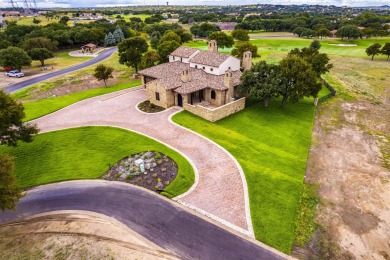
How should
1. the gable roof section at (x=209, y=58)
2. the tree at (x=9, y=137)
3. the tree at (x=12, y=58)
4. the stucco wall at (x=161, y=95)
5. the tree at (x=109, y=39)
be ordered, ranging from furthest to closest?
1. the tree at (x=109, y=39)
2. the tree at (x=12, y=58)
3. the gable roof section at (x=209, y=58)
4. the stucco wall at (x=161, y=95)
5. the tree at (x=9, y=137)

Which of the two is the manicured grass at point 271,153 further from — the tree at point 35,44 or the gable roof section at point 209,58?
the tree at point 35,44

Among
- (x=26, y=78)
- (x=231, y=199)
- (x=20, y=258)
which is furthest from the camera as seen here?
(x=26, y=78)

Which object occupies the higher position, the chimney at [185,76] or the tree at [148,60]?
the chimney at [185,76]

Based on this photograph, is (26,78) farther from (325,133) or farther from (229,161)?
(325,133)

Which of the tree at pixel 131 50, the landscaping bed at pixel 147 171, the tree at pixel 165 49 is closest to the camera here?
the landscaping bed at pixel 147 171

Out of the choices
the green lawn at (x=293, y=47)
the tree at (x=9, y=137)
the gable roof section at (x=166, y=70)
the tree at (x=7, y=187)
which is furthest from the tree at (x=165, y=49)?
the tree at (x=7, y=187)

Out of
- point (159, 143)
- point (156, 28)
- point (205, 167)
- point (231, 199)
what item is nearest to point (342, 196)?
point (231, 199)
